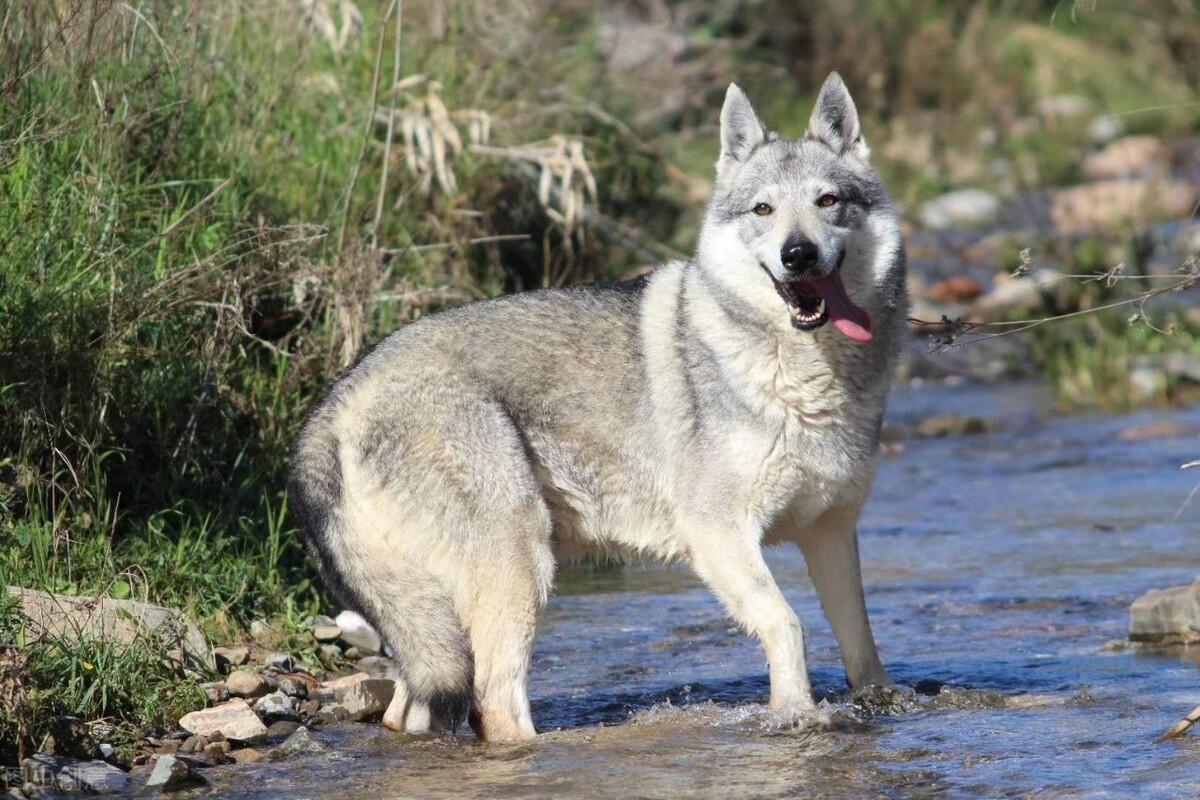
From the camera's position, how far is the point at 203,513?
21.8 ft

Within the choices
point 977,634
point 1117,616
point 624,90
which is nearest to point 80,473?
point 977,634

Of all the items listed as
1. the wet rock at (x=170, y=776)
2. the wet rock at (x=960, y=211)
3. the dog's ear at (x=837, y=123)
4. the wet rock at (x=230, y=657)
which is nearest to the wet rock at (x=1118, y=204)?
Answer: the wet rock at (x=960, y=211)

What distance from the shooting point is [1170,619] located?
6.32 metres

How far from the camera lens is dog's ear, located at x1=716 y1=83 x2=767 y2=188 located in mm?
6113

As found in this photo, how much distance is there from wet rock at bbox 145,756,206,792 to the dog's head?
247 centimetres

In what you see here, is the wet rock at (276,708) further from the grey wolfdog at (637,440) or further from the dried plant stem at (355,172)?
the dried plant stem at (355,172)

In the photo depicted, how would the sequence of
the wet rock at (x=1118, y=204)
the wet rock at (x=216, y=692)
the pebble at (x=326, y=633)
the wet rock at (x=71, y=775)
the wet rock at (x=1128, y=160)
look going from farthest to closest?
the wet rock at (x=1128, y=160)
the wet rock at (x=1118, y=204)
the pebble at (x=326, y=633)
the wet rock at (x=216, y=692)
the wet rock at (x=71, y=775)

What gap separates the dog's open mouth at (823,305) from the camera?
5637 millimetres

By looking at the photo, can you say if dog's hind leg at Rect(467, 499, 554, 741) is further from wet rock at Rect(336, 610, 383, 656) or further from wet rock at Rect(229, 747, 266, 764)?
wet rock at Rect(336, 610, 383, 656)

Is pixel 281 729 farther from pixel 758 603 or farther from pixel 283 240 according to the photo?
pixel 283 240

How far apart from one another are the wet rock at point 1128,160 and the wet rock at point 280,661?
13188mm

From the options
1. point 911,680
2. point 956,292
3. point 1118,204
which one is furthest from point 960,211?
point 911,680

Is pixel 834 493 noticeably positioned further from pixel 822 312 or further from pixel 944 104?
pixel 944 104

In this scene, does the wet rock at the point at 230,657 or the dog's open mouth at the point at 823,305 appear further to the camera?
the wet rock at the point at 230,657
